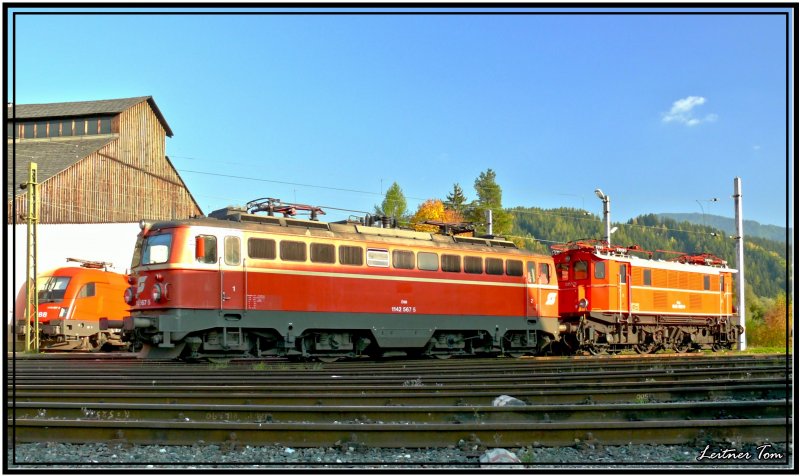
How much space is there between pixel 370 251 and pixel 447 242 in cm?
267

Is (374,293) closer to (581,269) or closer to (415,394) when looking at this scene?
(581,269)

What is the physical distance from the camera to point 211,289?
16578mm

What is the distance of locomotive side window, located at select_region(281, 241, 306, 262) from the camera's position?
58.2ft

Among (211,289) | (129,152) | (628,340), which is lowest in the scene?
(628,340)

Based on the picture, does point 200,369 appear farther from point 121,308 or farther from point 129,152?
point 129,152

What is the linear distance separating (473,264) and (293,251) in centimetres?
574

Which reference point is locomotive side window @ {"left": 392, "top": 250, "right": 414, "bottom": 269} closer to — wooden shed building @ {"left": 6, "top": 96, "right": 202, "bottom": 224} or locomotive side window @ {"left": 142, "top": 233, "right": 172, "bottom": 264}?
locomotive side window @ {"left": 142, "top": 233, "right": 172, "bottom": 264}

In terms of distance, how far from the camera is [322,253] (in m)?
18.4

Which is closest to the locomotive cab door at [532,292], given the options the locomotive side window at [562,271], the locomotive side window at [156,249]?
the locomotive side window at [562,271]

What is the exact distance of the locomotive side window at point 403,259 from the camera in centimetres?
1973

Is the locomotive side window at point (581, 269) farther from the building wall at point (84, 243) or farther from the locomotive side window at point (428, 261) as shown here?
the building wall at point (84, 243)

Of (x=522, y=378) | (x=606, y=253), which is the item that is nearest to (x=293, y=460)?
(x=522, y=378)

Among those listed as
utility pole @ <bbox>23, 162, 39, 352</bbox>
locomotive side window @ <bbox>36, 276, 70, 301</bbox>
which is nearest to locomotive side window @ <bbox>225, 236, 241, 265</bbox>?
utility pole @ <bbox>23, 162, 39, 352</bbox>

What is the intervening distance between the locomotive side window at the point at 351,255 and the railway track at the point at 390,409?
16.6ft
